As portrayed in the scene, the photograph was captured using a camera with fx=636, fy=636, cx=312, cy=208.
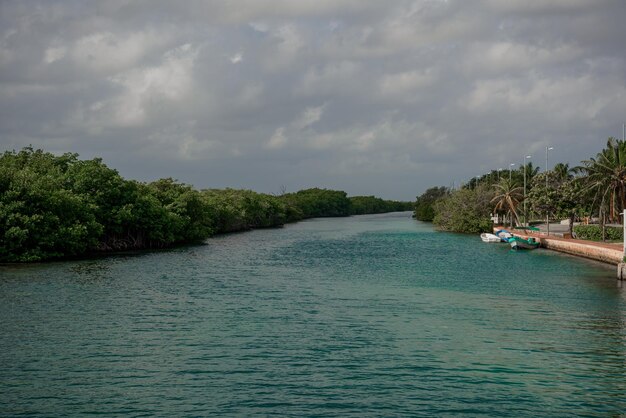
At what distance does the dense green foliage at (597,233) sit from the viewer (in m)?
65.0

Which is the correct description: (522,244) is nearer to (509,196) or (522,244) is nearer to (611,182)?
(611,182)

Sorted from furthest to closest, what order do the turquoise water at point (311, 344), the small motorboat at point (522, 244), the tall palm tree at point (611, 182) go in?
the small motorboat at point (522, 244)
the tall palm tree at point (611, 182)
the turquoise water at point (311, 344)

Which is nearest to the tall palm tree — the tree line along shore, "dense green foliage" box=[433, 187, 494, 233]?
the tree line along shore

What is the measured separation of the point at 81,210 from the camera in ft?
194

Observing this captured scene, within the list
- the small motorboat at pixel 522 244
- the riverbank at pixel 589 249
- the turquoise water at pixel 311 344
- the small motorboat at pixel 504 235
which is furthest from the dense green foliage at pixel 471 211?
the turquoise water at pixel 311 344

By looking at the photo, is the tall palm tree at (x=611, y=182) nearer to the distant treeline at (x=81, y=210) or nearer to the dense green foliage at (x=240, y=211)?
the distant treeline at (x=81, y=210)

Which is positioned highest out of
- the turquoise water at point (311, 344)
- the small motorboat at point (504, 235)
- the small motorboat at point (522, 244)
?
the small motorboat at point (504, 235)

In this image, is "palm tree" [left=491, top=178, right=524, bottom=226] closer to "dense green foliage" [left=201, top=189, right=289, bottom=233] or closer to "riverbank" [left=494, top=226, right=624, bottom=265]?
"riverbank" [left=494, top=226, right=624, bottom=265]

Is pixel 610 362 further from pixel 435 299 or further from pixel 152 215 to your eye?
pixel 152 215

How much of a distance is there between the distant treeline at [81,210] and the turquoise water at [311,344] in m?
7.66

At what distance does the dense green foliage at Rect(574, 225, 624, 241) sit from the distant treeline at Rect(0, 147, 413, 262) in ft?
156

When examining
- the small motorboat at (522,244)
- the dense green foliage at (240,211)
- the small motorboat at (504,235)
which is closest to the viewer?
the small motorboat at (522,244)

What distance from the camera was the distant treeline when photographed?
5169 cm

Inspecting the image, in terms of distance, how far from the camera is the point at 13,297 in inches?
1330
